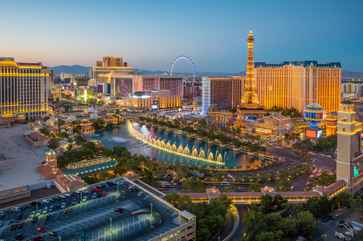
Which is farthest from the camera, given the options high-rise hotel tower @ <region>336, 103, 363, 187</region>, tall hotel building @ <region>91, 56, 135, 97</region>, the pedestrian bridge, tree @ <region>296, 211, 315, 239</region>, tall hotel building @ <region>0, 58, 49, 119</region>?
tall hotel building @ <region>91, 56, 135, 97</region>

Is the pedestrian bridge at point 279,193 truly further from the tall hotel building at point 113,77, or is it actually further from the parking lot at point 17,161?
the tall hotel building at point 113,77

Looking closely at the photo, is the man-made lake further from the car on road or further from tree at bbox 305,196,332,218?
the car on road

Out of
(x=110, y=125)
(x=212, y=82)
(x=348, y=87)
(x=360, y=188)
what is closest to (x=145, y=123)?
(x=110, y=125)

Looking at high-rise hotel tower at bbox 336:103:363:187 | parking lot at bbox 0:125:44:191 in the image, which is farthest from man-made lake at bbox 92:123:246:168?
high-rise hotel tower at bbox 336:103:363:187

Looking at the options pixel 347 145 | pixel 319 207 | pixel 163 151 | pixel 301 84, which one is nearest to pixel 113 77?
pixel 301 84

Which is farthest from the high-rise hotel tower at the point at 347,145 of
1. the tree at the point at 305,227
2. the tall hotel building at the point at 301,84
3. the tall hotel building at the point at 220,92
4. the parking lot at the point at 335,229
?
the tall hotel building at the point at 220,92

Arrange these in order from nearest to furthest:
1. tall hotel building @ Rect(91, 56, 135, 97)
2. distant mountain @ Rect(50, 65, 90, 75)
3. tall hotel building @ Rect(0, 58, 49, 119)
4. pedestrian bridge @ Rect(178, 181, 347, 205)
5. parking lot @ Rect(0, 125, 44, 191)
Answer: pedestrian bridge @ Rect(178, 181, 347, 205), parking lot @ Rect(0, 125, 44, 191), tall hotel building @ Rect(0, 58, 49, 119), tall hotel building @ Rect(91, 56, 135, 97), distant mountain @ Rect(50, 65, 90, 75)
